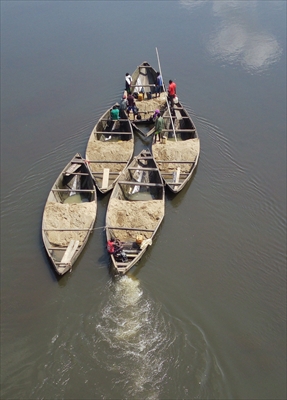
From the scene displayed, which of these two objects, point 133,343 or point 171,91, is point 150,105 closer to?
point 171,91

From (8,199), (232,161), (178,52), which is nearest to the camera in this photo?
(8,199)

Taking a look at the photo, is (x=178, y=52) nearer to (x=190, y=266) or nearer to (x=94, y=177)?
(x=94, y=177)

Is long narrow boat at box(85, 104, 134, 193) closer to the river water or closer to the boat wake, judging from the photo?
the river water

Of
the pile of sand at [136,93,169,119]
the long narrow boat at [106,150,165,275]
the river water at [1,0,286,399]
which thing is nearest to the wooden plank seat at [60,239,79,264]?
the river water at [1,0,286,399]

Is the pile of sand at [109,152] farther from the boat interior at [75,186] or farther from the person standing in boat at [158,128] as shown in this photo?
the person standing in boat at [158,128]

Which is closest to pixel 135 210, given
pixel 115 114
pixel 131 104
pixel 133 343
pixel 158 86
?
pixel 133 343

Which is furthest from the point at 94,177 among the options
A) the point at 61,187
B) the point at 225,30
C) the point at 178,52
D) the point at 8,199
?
the point at 225,30
